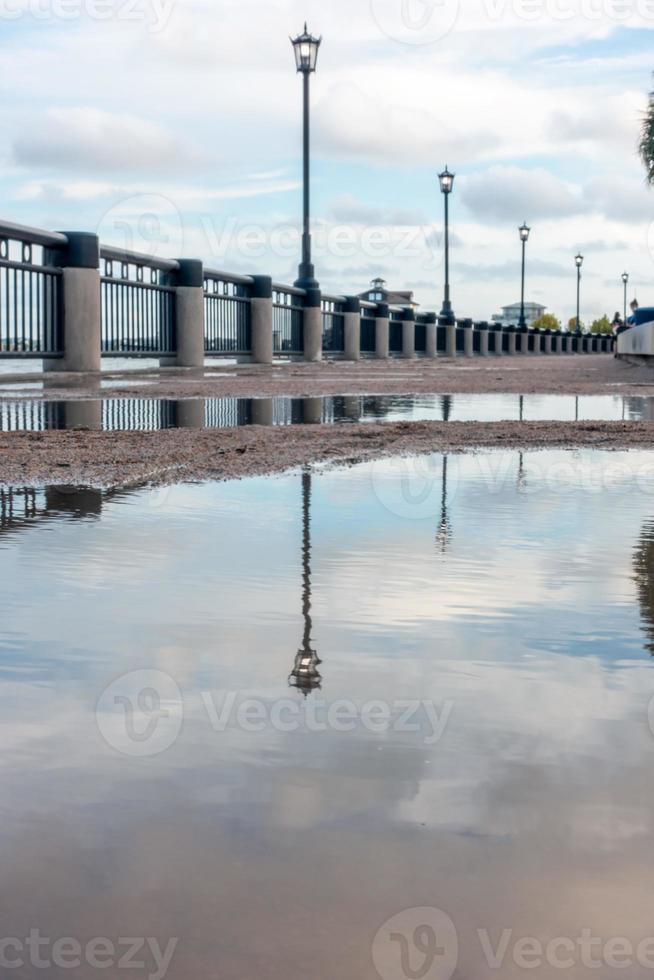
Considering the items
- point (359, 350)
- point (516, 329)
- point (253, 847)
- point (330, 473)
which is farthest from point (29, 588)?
point (516, 329)

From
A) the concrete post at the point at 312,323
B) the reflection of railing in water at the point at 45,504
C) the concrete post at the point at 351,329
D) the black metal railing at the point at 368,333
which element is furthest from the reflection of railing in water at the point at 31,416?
the black metal railing at the point at 368,333

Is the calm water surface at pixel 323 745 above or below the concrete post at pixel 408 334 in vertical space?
below

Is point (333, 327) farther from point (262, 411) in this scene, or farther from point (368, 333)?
point (262, 411)

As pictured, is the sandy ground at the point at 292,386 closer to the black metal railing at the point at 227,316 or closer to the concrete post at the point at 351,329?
the black metal railing at the point at 227,316

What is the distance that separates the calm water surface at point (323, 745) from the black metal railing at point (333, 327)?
3361 centimetres

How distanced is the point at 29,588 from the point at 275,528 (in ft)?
4.25

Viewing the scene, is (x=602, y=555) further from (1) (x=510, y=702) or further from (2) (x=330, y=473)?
→ (2) (x=330, y=473)

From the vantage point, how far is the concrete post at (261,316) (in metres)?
31.2

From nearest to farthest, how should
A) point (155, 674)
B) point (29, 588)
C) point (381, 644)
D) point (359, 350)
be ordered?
point (155, 674) → point (381, 644) → point (29, 588) → point (359, 350)

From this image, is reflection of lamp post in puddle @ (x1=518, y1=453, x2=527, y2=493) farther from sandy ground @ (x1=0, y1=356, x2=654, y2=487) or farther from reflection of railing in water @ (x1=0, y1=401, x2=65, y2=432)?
reflection of railing in water @ (x1=0, y1=401, x2=65, y2=432)

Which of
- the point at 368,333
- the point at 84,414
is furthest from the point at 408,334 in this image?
the point at 84,414

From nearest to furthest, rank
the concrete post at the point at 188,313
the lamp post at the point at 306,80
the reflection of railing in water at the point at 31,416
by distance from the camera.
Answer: the reflection of railing in water at the point at 31,416
the concrete post at the point at 188,313
the lamp post at the point at 306,80

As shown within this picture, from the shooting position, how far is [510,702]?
2699mm

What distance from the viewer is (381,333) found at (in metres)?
45.5
